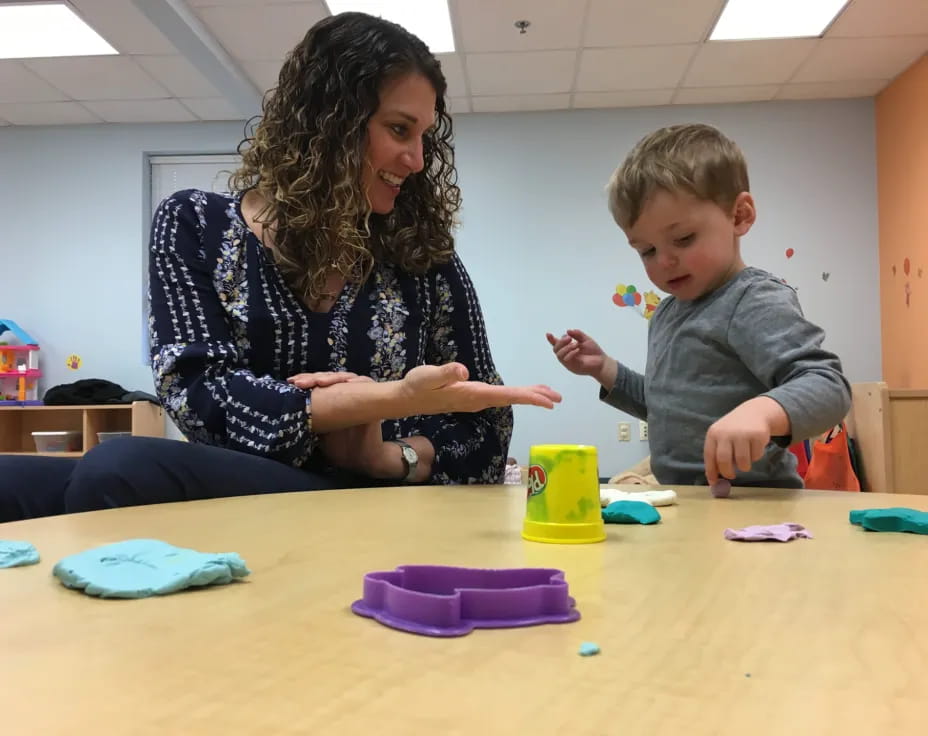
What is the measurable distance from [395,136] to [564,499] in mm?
822

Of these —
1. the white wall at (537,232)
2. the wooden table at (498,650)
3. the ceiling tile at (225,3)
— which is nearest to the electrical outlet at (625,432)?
the white wall at (537,232)

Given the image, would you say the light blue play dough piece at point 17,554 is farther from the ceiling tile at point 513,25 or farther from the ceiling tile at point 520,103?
the ceiling tile at point 520,103

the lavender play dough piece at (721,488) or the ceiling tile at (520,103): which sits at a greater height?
the ceiling tile at (520,103)

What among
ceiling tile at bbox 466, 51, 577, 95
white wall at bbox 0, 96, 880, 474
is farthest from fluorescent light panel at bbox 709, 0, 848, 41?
white wall at bbox 0, 96, 880, 474

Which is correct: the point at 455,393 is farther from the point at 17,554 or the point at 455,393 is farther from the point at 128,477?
the point at 17,554

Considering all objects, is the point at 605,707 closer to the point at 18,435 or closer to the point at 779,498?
the point at 779,498

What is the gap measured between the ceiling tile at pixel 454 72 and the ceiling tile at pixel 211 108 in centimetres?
124

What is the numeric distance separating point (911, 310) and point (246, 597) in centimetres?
421

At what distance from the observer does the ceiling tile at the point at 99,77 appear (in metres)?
3.79

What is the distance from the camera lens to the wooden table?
262 mm

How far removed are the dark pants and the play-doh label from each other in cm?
45

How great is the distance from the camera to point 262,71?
401cm

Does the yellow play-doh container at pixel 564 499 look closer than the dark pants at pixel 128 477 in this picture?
Yes

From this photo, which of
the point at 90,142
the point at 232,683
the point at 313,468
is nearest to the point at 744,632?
the point at 232,683
